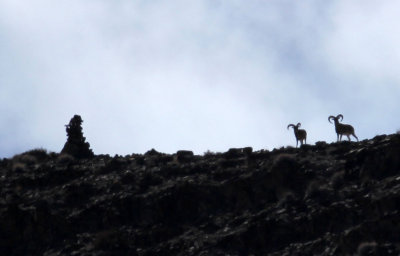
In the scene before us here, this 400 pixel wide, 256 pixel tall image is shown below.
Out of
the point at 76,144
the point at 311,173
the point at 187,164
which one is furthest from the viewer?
the point at 76,144

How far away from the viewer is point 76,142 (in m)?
70.8

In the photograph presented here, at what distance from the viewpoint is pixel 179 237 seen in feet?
192

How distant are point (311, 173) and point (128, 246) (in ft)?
21.9

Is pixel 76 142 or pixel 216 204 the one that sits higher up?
pixel 76 142

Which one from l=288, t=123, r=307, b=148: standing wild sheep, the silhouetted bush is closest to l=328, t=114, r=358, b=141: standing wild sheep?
l=288, t=123, r=307, b=148: standing wild sheep

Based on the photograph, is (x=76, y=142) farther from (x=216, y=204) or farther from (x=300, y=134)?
(x=216, y=204)

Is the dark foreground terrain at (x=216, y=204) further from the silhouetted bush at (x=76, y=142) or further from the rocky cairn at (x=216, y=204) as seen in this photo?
the silhouetted bush at (x=76, y=142)

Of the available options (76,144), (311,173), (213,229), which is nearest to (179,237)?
(213,229)

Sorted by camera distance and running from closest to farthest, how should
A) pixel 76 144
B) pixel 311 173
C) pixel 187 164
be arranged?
pixel 311 173
pixel 187 164
pixel 76 144

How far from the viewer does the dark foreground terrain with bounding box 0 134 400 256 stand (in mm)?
55781

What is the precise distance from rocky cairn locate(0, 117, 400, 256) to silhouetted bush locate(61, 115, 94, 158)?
125 inches

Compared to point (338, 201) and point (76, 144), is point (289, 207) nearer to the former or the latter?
point (338, 201)

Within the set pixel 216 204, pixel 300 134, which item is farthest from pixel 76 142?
pixel 216 204

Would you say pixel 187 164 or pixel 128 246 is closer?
pixel 128 246
